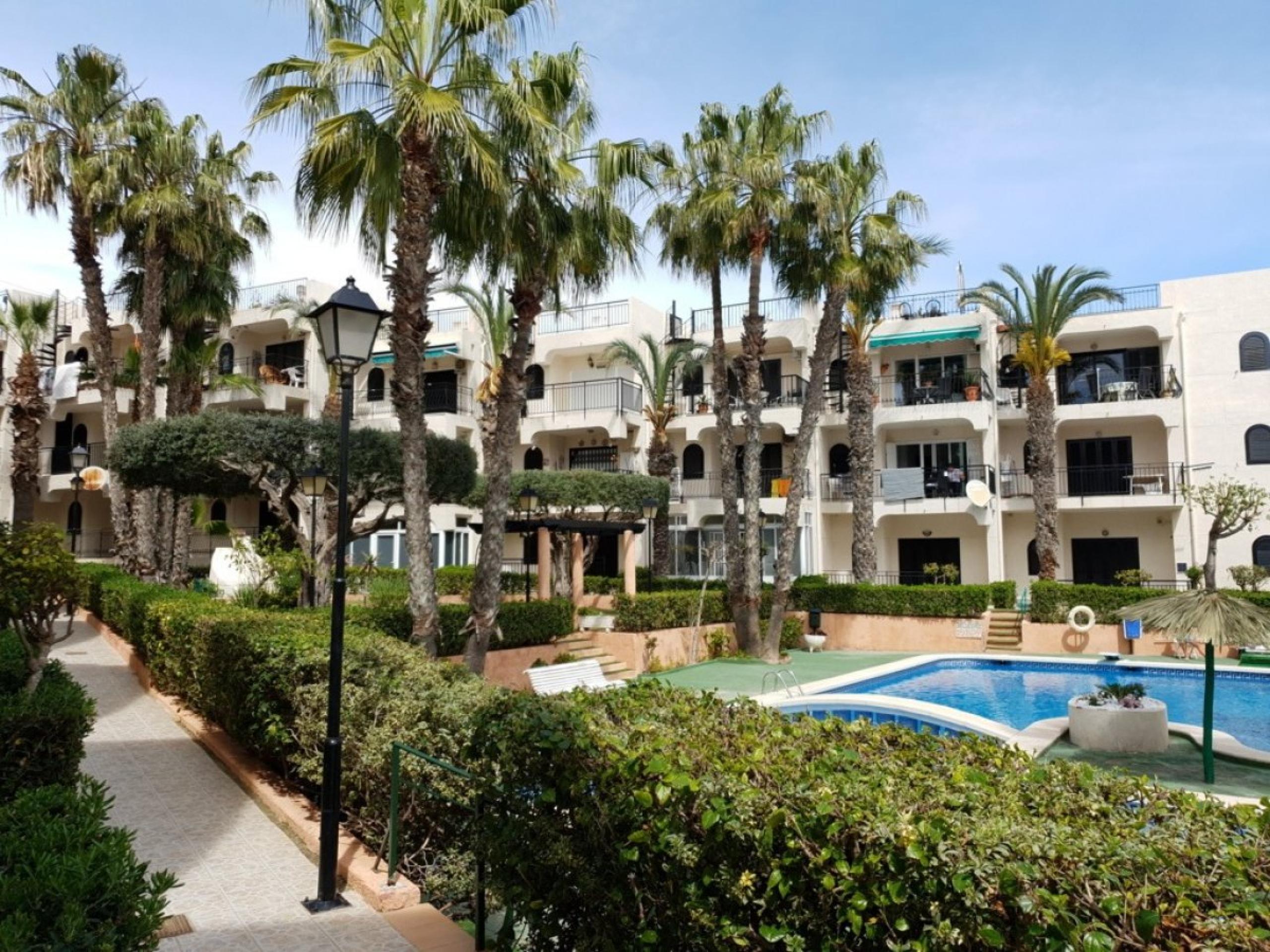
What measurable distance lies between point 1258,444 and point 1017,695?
1392 cm

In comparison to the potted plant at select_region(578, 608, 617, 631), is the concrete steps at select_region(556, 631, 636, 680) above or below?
below

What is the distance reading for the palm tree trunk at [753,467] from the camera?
2102 centimetres

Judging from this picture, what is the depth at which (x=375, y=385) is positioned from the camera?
110ft

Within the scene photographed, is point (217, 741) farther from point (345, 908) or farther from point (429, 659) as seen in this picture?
point (345, 908)

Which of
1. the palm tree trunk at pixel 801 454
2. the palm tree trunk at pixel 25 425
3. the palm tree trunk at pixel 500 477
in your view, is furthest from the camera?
the palm tree trunk at pixel 25 425

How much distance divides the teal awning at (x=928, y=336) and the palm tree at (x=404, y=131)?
62.5ft

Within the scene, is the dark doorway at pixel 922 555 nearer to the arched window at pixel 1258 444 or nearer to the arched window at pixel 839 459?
the arched window at pixel 839 459

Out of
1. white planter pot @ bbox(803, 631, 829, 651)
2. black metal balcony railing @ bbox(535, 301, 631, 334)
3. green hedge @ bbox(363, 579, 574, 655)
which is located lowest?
white planter pot @ bbox(803, 631, 829, 651)

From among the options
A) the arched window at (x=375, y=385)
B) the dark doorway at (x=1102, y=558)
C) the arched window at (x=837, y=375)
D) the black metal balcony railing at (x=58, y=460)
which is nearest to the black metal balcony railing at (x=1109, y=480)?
the dark doorway at (x=1102, y=558)

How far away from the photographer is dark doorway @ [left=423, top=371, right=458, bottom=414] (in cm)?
3198

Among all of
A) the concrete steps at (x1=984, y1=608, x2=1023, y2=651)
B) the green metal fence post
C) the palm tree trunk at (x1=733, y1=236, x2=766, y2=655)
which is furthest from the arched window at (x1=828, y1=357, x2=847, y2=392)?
the green metal fence post

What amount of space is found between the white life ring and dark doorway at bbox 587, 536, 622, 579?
1458 centimetres

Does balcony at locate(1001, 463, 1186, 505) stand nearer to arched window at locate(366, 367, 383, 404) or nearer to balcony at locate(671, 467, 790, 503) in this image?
Answer: balcony at locate(671, 467, 790, 503)

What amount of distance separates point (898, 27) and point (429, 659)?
368 inches
